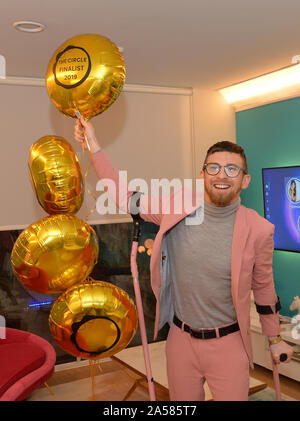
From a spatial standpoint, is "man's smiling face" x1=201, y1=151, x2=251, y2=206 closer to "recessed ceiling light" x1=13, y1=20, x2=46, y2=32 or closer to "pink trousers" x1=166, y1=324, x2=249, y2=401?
"pink trousers" x1=166, y1=324, x2=249, y2=401

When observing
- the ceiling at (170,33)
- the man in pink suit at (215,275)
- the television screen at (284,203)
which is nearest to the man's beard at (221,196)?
the man in pink suit at (215,275)

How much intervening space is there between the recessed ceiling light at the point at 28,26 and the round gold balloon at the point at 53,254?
1.33m

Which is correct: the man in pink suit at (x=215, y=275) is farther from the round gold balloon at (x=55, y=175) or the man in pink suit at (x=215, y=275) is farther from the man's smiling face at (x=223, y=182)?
the round gold balloon at (x=55, y=175)

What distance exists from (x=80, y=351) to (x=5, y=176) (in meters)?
2.51

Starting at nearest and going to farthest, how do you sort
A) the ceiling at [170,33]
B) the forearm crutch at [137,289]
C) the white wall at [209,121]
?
the forearm crutch at [137,289]
the ceiling at [170,33]
the white wall at [209,121]

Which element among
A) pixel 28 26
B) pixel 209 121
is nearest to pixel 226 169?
pixel 28 26

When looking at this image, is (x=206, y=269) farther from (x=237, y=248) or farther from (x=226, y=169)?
(x=226, y=169)

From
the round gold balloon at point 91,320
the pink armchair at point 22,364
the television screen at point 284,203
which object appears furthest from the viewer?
the television screen at point 284,203

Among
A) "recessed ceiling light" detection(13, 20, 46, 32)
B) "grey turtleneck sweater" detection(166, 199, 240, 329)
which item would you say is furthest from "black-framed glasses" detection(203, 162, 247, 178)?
"recessed ceiling light" detection(13, 20, 46, 32)

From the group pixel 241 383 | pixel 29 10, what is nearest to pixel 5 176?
pixel 29 10

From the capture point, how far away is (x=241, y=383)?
2.03 metres

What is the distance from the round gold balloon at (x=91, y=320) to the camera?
1754 mm

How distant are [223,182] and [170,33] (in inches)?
51.5

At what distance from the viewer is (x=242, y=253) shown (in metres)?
2.04
